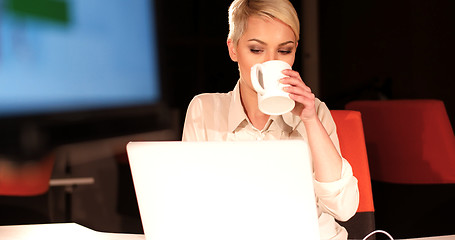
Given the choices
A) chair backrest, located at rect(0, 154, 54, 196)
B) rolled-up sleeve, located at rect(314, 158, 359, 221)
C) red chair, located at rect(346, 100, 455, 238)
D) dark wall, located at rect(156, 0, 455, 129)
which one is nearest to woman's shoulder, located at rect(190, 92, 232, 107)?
rolled-up sleeve, located at rect(314, 158, 359, 221)

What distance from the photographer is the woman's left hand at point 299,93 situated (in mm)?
1153

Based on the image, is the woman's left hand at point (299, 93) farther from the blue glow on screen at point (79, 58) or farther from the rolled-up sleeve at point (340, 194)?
the blue glow on screen at point (79, 58)

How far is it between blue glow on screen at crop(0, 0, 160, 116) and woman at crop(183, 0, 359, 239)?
2103mm

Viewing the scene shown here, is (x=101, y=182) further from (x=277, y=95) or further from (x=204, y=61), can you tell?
(x=277, y=95)

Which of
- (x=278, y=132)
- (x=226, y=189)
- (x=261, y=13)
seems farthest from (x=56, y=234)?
(x=261, y=13)

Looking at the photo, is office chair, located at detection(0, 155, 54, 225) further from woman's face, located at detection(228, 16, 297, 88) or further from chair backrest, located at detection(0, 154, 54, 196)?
woman's face, located at detection(228, 16, 297, 88)

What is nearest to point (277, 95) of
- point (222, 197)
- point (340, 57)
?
point (222, 197)

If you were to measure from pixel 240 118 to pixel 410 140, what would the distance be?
1.08 m

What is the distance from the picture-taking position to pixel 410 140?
2363 millimetres

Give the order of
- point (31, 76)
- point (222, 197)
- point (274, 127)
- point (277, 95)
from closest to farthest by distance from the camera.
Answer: point (222, 197) < point (277, 95) < point (274, 127) < point (31, 76)

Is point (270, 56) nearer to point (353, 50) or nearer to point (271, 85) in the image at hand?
point (271, 85)

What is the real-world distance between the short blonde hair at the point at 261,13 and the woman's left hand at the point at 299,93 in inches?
10.2

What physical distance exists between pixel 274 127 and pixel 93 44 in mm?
2333

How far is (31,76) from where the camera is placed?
3.57 metres
